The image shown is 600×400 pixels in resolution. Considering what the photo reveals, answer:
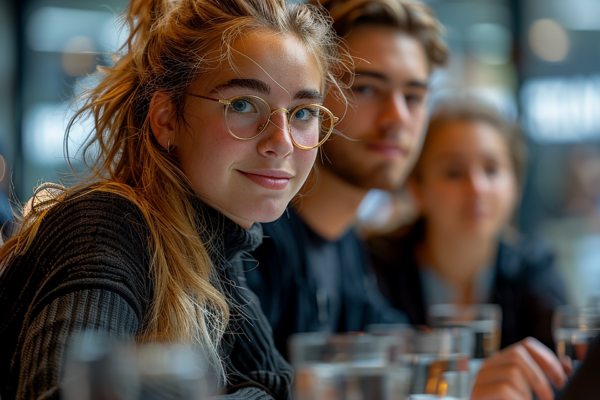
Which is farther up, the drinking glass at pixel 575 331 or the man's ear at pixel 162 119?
the man's ear at pixel 162 119

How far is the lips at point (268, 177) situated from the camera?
620 mm

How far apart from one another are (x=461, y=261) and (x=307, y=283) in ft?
1.54

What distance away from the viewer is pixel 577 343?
704 millimetres

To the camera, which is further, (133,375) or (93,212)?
(93,212)

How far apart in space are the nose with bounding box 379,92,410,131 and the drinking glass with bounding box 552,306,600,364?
0.51 meters

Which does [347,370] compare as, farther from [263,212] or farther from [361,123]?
[361,123]

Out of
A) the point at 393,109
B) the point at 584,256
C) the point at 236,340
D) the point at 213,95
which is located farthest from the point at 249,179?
the point at 584,256

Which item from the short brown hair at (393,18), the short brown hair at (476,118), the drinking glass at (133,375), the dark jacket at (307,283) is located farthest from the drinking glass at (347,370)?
the short brown hair at (476,118)

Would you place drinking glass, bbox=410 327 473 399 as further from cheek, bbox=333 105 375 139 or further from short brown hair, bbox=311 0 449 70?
short brown hair, bbox=311 0 449 70

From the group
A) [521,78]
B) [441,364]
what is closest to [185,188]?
[441,364]

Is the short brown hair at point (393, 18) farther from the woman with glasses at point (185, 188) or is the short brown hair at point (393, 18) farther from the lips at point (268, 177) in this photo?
the lips at point (268, 177)

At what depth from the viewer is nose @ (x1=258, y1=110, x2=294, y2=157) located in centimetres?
60

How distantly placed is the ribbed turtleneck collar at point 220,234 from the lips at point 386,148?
1.91 feet

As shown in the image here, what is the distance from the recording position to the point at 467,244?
1.52 metres
